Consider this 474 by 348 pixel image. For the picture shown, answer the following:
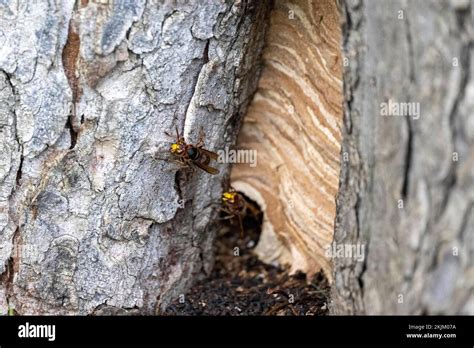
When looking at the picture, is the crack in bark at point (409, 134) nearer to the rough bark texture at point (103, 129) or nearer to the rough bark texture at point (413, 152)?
the rough bark texture at point (413, 152)

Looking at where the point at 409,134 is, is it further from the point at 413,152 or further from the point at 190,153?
the point at 190,153

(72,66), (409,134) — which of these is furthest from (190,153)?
(409,134)

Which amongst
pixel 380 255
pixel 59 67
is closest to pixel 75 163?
pixel 59 67

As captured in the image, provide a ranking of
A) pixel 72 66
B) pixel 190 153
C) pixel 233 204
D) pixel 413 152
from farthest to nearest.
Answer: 1. pixel 233 204
2. pixel 190 153
3. pixel 72 66
4. pixel 413 152

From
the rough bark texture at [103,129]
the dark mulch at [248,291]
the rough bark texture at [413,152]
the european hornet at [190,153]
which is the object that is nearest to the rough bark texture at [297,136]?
the dark mulch at [248,291]

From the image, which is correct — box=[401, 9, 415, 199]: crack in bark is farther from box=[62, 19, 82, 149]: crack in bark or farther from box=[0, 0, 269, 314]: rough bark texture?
box=[62, 19, 82, 149]: crack in bark
